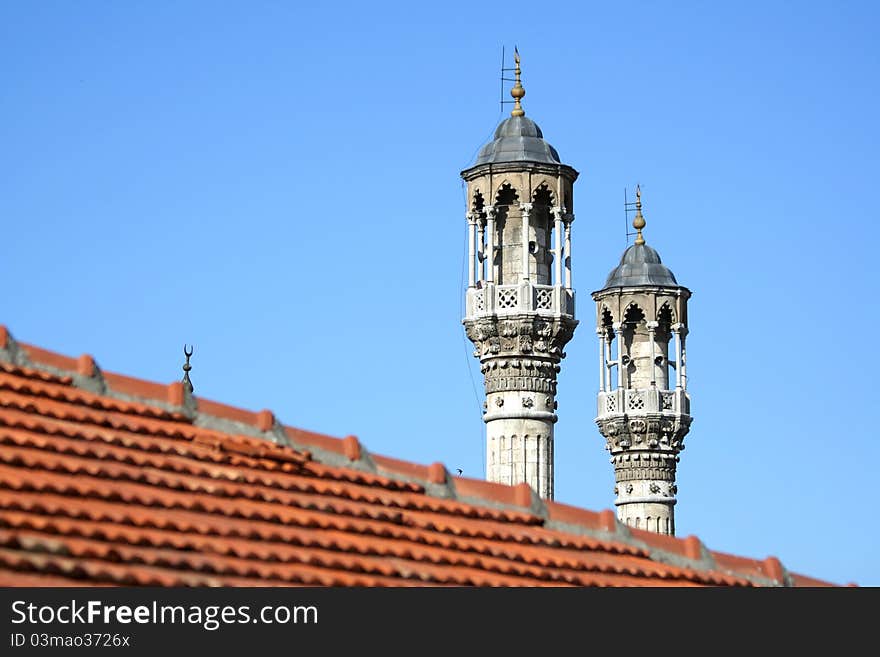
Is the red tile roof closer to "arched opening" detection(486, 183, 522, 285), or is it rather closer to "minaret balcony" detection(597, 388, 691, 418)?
"arched opening" detection(486, 183, 522, 285)

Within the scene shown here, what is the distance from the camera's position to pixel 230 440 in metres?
12.4

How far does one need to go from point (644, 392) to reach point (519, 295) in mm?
10641

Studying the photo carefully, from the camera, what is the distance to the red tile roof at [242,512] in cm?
1039

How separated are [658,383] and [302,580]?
31.9 m

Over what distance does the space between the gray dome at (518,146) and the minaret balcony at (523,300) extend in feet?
6.57

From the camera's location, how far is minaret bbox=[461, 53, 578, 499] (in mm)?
31781

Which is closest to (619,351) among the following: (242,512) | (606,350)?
(606,350)

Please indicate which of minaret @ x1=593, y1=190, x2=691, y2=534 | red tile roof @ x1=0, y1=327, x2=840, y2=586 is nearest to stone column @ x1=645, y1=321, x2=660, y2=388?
minaret @ x1=593, y1=190, x2=691, y2=534

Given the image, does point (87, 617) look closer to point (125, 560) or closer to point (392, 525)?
point (125, 560)

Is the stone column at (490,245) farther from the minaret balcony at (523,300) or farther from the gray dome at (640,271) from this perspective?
the gray dome at (640,271)

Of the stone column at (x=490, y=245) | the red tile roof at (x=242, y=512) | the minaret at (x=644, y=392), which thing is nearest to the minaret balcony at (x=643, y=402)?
the minaret at (x=644, y=392)

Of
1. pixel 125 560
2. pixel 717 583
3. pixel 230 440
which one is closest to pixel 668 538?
pixel 717 583

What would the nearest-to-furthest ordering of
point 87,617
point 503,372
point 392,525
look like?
point 87,617, point 392,525, point 503,372

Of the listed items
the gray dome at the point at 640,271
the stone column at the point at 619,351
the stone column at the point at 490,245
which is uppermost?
the gray dome at the point at 640,271
